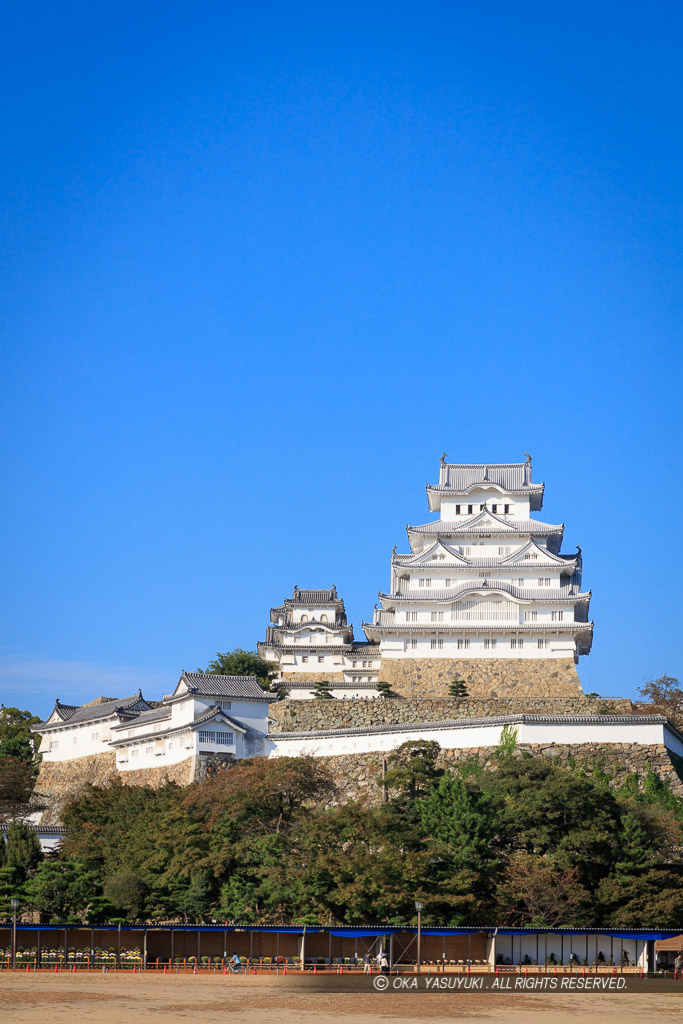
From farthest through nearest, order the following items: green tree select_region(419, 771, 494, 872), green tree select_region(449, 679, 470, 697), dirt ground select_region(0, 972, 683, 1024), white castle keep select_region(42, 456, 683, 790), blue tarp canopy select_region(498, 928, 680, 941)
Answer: green tree select_region(449, 679, 470, 697)
white castle keep select_region(42, 456, 683, 790)
green tree select_region(419, 771, 494, 872)
blue tarp canopy select_region(498, 928, 680, 941)
dirt ground select_region(0, 972, 683, 1024)

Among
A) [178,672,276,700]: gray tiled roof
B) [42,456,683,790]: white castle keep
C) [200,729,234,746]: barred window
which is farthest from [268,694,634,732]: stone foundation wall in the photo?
[200,729,234,746]: barred window

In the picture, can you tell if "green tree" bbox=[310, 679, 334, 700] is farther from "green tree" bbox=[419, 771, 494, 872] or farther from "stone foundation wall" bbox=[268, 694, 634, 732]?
"green tree" bbox=[419, 771, 494, 872]

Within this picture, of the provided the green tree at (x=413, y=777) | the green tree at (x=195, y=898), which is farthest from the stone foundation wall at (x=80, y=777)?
the green tree at (x=413, y=777)

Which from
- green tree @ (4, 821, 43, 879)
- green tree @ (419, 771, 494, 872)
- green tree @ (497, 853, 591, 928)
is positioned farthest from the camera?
green tree @ (4, 821, 43, 879)

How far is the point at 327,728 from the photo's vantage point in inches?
1874

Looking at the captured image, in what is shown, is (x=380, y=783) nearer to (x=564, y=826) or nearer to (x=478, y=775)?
(x=478, y=775)

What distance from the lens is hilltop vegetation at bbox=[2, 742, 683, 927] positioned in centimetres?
3478

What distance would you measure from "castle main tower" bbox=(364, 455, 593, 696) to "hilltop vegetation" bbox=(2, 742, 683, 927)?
12078 millimetres

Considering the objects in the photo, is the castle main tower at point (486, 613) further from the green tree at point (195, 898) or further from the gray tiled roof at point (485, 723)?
the green tree at point (195, 898)

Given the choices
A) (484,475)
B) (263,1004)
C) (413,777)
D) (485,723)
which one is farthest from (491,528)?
(263,1004)

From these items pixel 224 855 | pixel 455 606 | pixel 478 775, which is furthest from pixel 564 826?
pixel 455 606

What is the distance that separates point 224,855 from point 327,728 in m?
10.4

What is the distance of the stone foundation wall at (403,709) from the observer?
48125 millimetres

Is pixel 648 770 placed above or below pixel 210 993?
above
